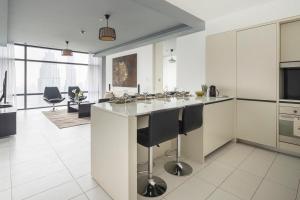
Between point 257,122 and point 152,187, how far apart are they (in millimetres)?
2269

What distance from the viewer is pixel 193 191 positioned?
6.15 feet

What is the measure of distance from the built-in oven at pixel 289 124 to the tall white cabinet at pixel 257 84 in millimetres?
97

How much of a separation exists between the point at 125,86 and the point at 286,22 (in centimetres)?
567

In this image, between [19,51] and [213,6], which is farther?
[19,51]

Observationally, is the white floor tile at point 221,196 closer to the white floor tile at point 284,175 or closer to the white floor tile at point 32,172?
the white floor tile at point 284,175

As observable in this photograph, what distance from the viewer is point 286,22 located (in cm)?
273

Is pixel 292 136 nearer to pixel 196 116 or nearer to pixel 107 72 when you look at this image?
pixel 196 116

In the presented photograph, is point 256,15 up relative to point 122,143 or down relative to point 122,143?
up

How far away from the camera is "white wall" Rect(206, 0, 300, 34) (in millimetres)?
2791

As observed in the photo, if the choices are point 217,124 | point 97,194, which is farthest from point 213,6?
point 97,194

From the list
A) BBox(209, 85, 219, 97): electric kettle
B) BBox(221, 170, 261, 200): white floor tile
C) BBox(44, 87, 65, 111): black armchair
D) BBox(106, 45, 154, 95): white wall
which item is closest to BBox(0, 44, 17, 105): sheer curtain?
BBox(44, 87, 65, 111): black armchair

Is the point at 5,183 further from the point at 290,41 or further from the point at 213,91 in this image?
the point at 290,41

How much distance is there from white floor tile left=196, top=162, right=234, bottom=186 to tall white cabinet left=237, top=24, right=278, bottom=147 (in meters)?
1.10

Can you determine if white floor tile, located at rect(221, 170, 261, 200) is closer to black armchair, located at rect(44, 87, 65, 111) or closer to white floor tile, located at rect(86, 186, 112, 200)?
white floor tile, located at rect(86, 186, 112, 200)
